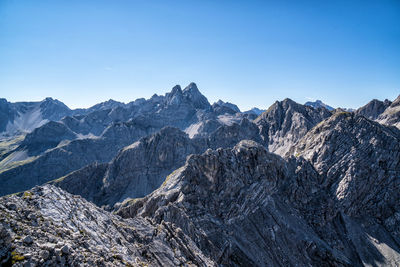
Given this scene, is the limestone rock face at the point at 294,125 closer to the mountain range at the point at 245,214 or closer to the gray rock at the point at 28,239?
the mountain range at the point at 245,214

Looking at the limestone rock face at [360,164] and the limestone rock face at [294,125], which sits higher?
the limestone rock face at [294,125]

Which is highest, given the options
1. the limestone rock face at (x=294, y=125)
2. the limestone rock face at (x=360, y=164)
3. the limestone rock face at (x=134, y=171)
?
the limestone rock face at (x=134, y=171)

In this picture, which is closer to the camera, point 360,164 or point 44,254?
point 44,254

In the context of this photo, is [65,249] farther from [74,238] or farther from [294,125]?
[294,125]

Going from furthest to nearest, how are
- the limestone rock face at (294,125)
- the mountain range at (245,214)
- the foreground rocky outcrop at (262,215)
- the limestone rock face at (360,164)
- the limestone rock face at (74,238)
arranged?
1. the limestone rock face at (294,125)
2. the limestone rock face at (360,164)
3. the foreground rocky outcrop at (262,215)
4. the mountain range at (245,214)
5. the limestone rock face at (74,238)

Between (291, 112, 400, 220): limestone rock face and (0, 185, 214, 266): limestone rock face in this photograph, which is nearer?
(0, 185, 214, 266): limestone rock face

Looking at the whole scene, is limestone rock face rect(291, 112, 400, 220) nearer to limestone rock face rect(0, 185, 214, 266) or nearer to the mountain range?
the mountain range

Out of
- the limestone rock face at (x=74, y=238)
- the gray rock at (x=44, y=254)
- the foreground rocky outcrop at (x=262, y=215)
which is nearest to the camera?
the gray rock at (x=44, y=254)

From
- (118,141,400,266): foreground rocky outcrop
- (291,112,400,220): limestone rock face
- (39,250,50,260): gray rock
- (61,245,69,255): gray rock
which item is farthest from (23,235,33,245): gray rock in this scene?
(291,112,400,220): limestone rock face

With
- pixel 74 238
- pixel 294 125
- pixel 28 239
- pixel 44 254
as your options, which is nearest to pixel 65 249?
pixel 44 254

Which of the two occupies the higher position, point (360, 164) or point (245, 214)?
point (245, 214)

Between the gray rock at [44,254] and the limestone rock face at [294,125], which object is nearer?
the gray rock at [44,254]

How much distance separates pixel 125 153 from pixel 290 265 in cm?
14381

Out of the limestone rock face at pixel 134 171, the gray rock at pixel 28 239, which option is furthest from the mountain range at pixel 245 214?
the limestone rock face at pixel 134 171
